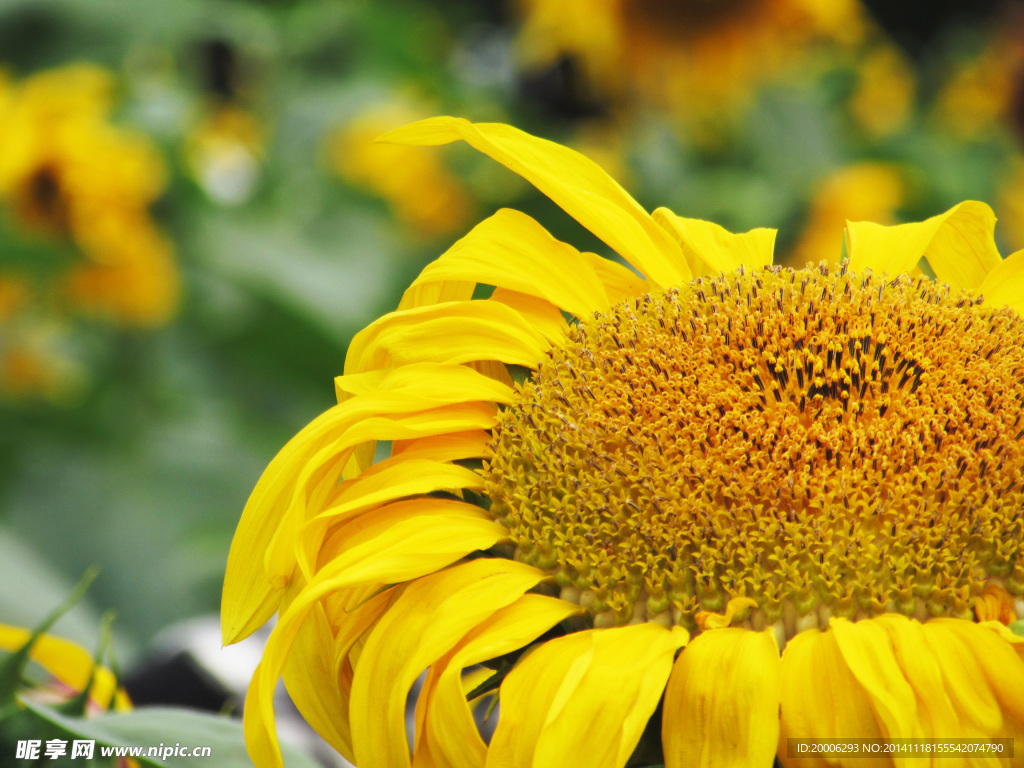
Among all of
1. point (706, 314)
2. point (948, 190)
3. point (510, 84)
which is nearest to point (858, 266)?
point (706, 314)

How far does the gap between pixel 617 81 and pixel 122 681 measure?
2466 mm

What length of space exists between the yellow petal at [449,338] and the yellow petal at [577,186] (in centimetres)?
11

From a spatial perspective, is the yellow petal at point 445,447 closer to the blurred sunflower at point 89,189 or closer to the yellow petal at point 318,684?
the yellow petal at point 318,684

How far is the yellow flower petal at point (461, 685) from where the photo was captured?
67 centimetres

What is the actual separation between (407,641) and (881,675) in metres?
0.29

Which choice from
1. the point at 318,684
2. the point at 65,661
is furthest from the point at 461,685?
the point at 65,661

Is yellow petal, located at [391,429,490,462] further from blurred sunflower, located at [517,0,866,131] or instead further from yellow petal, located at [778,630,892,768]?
blurred sunflower, located at [517,0,866,131]

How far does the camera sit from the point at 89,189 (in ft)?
7.68

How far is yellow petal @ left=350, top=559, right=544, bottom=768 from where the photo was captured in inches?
27.1

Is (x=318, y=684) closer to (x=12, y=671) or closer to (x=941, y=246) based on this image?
(x=12, y=671)

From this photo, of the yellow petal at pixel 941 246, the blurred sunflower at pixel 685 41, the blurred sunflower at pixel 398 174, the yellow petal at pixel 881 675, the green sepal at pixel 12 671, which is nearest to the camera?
the yellow petal at pixel 881 675

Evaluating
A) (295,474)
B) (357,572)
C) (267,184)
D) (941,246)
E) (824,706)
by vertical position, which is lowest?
(824,706)

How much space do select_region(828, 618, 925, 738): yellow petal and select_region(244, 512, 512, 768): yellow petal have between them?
0.72ft

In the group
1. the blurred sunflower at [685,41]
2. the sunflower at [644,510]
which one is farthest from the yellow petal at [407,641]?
the blurred sunflower at [685,41]
